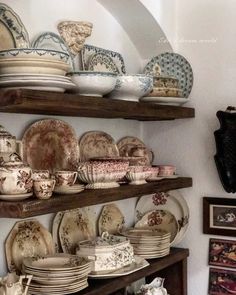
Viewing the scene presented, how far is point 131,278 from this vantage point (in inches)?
66.1

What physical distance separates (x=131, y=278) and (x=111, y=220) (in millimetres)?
335

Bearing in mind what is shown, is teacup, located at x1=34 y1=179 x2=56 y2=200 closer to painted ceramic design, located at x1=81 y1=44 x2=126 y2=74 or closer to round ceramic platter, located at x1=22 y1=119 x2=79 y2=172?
round ceramic platter, located at x1=22 y1=119 x2=79 y2=172

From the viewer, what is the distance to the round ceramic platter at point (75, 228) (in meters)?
1.69

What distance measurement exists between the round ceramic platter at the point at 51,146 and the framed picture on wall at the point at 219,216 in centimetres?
69

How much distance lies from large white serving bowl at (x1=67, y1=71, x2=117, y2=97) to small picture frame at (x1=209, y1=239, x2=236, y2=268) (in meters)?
0.92

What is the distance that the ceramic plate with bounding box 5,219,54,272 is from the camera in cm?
148

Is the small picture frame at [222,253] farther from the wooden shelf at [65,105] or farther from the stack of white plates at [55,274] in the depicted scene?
the stack of white plates at [55,274]

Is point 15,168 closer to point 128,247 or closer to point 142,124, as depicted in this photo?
point 128,247

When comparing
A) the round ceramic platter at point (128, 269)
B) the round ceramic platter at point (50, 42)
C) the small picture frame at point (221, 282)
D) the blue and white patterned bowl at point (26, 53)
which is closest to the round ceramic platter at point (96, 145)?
the round ceramic platter at point (50, 42)

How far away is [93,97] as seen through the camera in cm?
147

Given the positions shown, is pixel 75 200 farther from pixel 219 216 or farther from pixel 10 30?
pixel 219 216

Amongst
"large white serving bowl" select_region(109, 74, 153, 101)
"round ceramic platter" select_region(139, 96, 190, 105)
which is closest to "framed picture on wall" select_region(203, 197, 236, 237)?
"round ceramic platter" select_region(139, 96, 190, 105)

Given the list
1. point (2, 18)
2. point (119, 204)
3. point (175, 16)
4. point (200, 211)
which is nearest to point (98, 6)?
point (175, 16)

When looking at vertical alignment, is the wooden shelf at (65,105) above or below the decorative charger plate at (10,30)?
below
